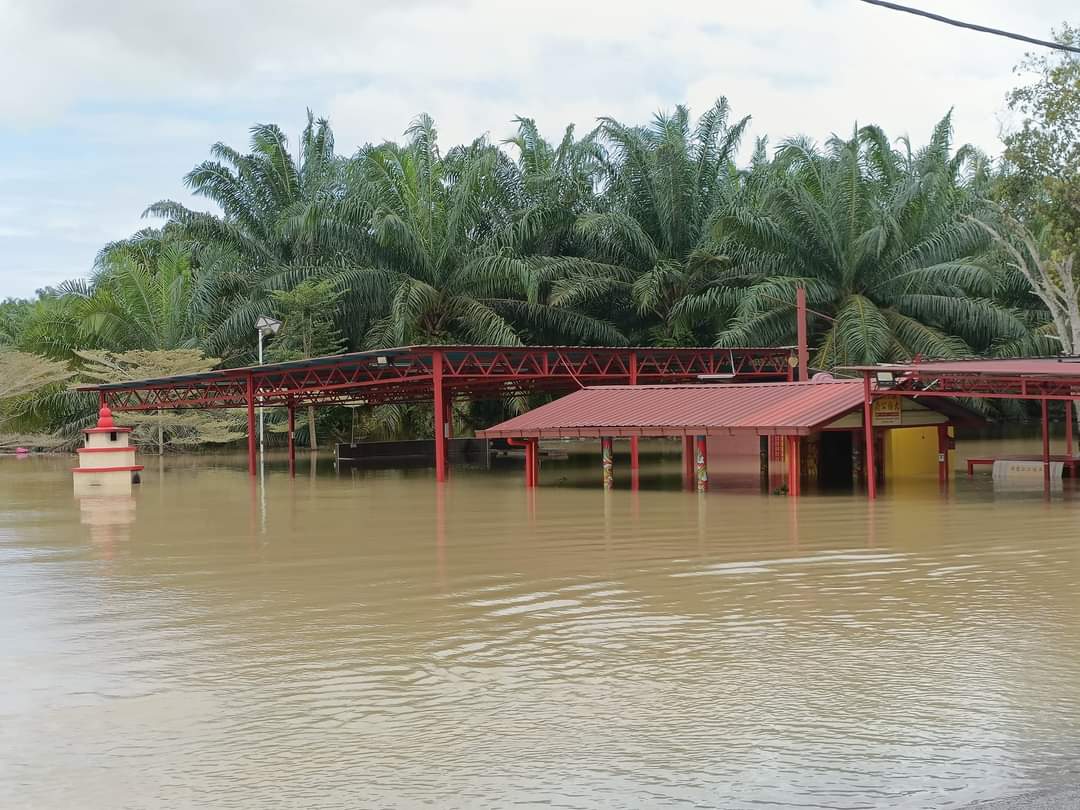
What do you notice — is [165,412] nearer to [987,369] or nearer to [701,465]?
[701,465]

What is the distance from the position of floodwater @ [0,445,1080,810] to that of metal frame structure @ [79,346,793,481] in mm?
12388

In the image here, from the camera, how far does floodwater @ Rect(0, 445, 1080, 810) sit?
25.5 feet

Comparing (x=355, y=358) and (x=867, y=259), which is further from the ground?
(x=867, y=259)

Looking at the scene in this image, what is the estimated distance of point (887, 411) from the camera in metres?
28.4

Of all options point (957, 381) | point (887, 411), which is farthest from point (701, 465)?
point (957, 381)

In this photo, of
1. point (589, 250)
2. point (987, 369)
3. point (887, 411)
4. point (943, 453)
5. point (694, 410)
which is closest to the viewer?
point (987, 369)

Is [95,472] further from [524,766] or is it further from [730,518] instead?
[524,766]

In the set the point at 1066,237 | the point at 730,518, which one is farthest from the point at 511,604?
the point at 1066,237

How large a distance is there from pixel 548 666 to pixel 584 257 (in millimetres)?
42721

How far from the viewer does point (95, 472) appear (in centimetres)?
3356

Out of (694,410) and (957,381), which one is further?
(694,410)

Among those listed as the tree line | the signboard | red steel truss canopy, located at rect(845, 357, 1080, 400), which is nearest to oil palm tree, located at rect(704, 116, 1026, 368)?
the tree line


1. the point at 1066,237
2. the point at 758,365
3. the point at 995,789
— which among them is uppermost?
the point at 1066,237

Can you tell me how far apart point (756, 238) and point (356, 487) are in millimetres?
19929
